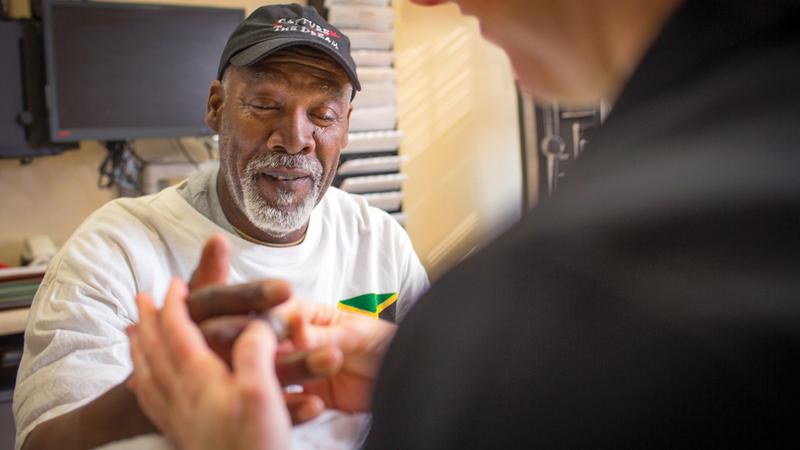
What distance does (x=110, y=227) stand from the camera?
127 centimetres

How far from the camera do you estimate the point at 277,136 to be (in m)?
1.42

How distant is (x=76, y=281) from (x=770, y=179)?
3.58 ft

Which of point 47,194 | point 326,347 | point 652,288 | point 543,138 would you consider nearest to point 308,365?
point 326,347

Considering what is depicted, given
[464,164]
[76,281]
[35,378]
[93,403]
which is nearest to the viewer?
[93,403]

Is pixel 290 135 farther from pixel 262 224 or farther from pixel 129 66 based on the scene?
pixel 129 66

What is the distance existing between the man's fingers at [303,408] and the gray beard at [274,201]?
2.88ft

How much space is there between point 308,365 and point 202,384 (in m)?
0.09

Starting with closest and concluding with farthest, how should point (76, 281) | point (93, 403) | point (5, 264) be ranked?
point (93, 403)
point (76, 281)
point (5, 264)

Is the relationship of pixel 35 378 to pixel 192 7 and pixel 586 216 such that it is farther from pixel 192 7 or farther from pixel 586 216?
pixel 192 7

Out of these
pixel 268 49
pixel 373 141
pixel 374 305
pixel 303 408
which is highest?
pixel 268 49

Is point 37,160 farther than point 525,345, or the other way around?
point 37,160

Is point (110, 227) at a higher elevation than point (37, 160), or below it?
below

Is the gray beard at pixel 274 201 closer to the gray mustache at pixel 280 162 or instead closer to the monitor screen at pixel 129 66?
the gray mustache at pixel 280 162

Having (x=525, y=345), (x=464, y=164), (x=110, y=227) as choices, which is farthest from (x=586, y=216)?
(x=464, y=164)
